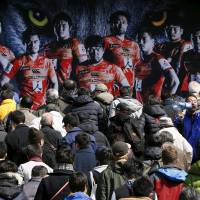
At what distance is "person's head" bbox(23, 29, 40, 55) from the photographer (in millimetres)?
18438

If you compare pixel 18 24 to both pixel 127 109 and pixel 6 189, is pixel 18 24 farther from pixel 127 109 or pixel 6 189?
pixel 6 189

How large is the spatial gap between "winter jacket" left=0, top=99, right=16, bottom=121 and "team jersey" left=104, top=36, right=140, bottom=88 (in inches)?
169

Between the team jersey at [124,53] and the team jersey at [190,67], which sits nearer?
the team jersey at [190,67]

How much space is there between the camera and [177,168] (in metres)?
10.7

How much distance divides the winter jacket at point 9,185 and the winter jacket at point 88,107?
323 cm

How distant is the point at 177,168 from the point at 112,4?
8277 millimetres

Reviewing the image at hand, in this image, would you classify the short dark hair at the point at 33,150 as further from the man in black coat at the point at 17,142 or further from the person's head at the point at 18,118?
the person's head at the point at 18,118

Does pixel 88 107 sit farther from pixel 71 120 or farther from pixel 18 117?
pixel 18 117

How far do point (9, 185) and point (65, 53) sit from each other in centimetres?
808

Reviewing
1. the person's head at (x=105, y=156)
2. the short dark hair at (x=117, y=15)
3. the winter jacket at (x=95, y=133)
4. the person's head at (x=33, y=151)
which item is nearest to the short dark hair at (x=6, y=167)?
the person's head at (x=33, y=151)

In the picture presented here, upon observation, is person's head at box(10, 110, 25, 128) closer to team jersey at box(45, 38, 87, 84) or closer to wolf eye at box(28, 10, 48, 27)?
team jersey at box(45, 38, 87, 84)

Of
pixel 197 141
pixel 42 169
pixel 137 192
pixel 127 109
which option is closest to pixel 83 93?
pixel 127 109

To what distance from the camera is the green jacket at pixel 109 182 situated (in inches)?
421

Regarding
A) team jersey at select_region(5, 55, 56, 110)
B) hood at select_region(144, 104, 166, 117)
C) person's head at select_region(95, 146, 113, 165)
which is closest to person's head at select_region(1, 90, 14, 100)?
hood at select_region(144, 104, 166, 117)
